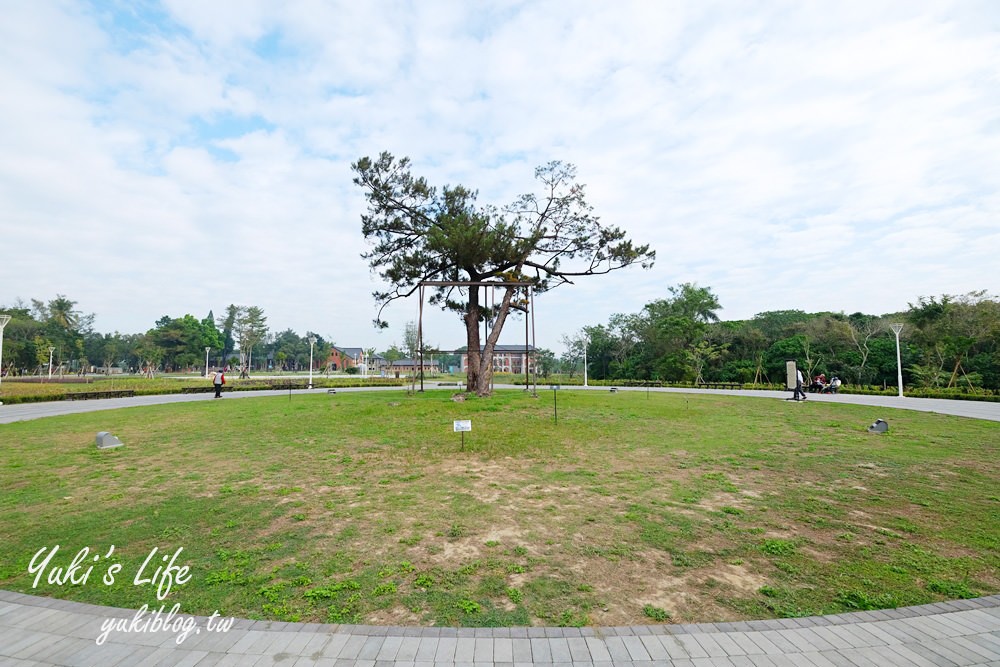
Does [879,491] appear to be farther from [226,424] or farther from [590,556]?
[226,424]

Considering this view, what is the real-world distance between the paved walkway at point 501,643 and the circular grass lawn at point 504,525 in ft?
0.48

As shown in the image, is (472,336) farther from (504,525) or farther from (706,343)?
(706,343)

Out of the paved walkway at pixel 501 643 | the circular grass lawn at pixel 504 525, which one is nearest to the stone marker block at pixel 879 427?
the circular grass lawn at pixel 504 525

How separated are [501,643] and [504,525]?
6.18 feet

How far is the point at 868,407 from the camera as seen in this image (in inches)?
587

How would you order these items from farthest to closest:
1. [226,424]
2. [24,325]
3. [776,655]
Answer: [24,325]
[226,424]
[776,655]

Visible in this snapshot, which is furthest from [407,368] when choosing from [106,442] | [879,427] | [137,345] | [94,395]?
[879,427]

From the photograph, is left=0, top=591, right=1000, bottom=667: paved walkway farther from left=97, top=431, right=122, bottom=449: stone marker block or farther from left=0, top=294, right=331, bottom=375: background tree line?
left=0, top=294, right=331, bottom=375: background tree line

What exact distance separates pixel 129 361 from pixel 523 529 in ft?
297

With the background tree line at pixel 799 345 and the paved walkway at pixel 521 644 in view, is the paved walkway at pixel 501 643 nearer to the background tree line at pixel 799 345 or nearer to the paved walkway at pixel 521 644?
the paved walkway at pixel 521 644

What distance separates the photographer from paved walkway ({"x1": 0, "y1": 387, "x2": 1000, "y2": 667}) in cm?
238

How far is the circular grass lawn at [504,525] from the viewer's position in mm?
3039

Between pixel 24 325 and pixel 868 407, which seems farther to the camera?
pixel 24 325

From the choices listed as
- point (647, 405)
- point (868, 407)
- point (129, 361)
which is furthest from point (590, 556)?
point (129, 361)
